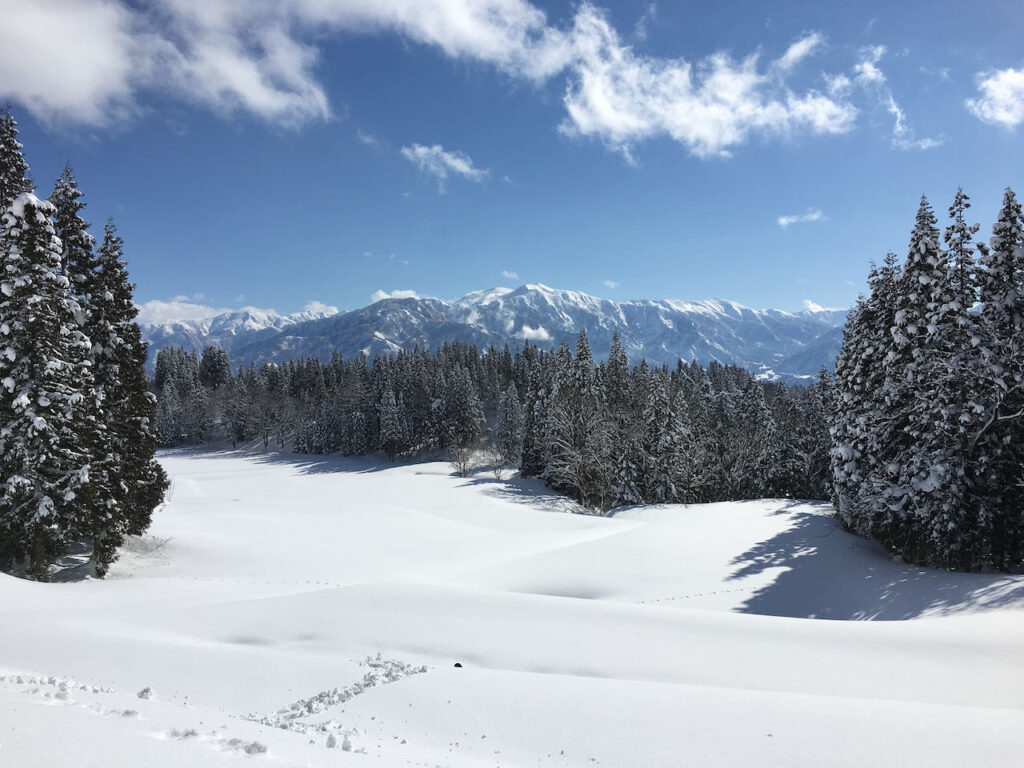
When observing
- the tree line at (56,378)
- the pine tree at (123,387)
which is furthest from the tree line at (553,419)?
the tree line at (56,378)

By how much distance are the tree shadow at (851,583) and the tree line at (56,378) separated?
2357cm

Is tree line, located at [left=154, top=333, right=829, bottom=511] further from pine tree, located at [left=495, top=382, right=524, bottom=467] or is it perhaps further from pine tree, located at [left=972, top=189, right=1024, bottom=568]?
pine tree, located at [left=972, top=189, right=1024, bottom=568]

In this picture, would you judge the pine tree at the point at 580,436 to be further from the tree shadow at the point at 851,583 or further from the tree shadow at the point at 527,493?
the tree shadow at the point at 851,583

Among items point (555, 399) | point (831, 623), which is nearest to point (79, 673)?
point (831, 623)

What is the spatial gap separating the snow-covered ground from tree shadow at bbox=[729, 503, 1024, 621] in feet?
0.38

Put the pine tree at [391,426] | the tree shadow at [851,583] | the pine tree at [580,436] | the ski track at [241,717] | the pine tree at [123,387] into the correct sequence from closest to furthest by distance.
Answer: the ski track at [241,717], the tree shadow at [851,583], the pine tree at [123,387], the pine tree at [580,436], the pine tree at [391,426]

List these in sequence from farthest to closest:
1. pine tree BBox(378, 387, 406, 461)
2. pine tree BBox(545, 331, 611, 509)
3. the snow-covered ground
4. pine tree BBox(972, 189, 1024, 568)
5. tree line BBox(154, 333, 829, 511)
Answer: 1. pine tree BBox(378, 387, 406, 461)
2. pine tree BBox(545, 331, 611, 509)
3. tree line BBox(154, 333, 829, 511)
4. pine tree BBox(972, 189, 1024, 568)
5. the snow-covered ground

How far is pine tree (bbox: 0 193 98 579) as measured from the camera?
52.8 feet

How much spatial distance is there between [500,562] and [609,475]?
24.5m

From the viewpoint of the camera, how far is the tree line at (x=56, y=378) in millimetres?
16188

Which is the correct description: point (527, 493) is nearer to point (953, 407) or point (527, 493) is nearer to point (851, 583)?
point (851, 583)

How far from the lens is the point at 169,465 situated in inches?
3297

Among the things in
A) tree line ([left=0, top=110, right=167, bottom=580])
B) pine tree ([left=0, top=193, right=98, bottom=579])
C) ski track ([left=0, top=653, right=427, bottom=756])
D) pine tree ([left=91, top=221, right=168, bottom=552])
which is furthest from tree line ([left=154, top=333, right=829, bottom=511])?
ski track ([left=0, top=653, right=427, bottom=756])

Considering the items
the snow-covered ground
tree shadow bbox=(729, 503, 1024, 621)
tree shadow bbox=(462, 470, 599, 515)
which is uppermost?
the snow-covered ground
